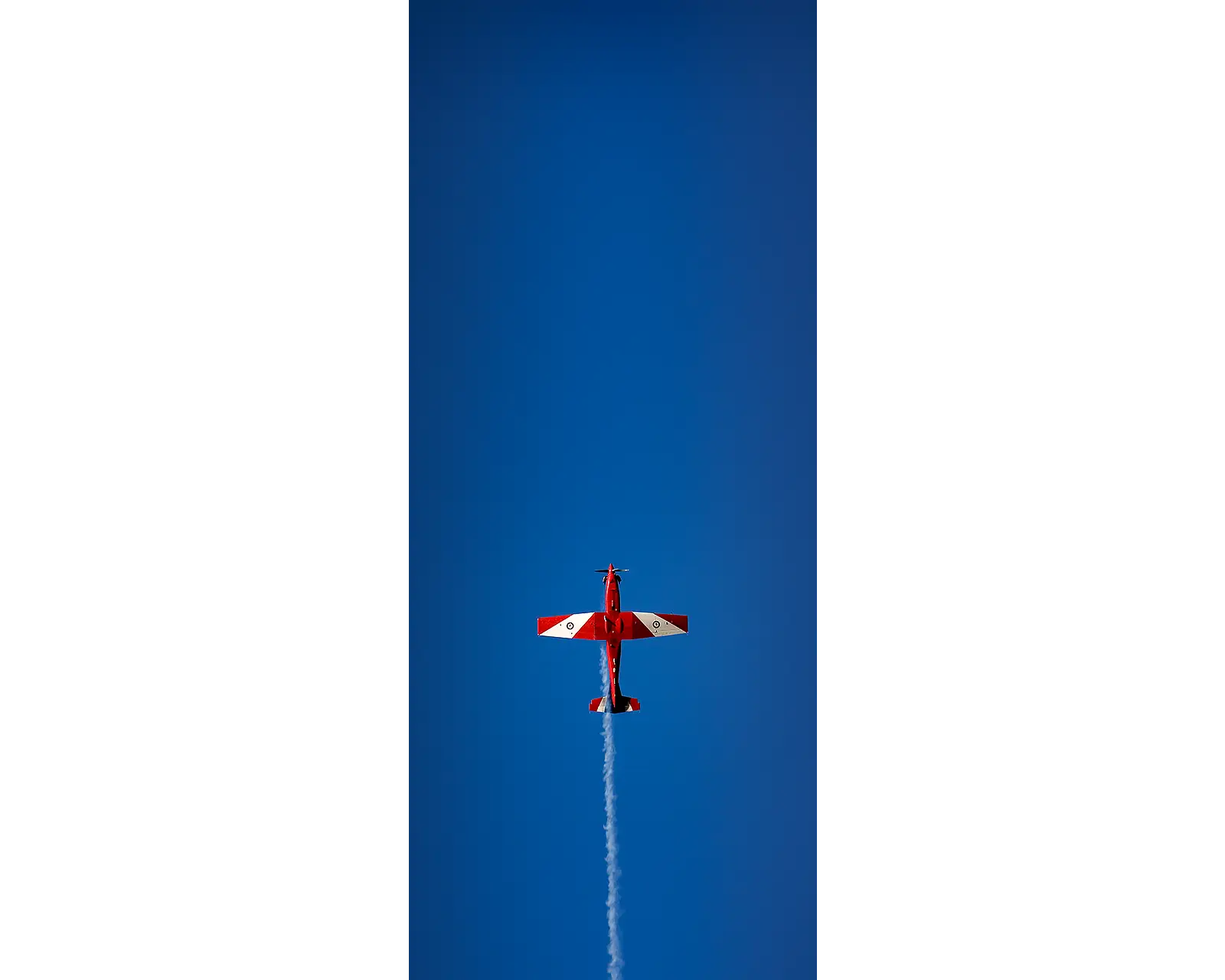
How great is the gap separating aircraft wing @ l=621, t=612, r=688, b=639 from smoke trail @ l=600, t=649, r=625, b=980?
0.83 feet

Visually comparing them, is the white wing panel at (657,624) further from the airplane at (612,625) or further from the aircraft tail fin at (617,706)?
the aircraft tail fin at (617,706)

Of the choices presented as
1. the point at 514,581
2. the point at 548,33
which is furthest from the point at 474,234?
the point at 514,581

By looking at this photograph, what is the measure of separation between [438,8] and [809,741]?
218 centimetres

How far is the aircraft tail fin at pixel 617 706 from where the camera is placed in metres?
2.22

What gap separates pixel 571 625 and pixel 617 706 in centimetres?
25

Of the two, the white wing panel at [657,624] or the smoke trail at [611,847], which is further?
the smoke trail at [611,847]

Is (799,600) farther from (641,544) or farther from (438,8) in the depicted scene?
(438,8)

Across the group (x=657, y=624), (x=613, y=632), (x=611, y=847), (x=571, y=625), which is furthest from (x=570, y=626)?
(x=611, y=847)

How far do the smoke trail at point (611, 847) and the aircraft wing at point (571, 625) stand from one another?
244mm

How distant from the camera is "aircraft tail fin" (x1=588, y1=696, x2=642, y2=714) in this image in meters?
2.22

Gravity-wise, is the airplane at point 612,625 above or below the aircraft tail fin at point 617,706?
above

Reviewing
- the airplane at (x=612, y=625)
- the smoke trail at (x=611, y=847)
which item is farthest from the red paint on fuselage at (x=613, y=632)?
the smoke trail at (x=611, y=847)

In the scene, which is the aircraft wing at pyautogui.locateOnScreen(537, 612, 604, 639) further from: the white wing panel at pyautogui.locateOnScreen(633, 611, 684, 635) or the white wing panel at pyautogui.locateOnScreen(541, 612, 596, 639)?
the white wing panel at pyautogui.locateOnScreen(633, 611, 684, 635)

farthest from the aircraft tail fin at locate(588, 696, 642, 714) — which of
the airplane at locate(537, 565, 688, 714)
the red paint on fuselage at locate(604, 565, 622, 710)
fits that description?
the airplane at locate(537, 565, 688, 714)
